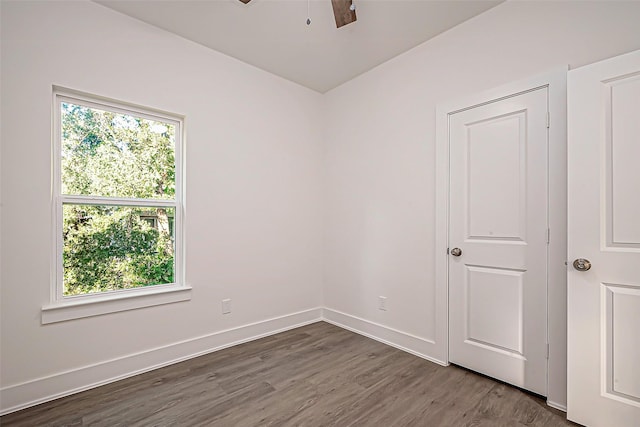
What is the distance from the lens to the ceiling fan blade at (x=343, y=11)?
2.02 meters

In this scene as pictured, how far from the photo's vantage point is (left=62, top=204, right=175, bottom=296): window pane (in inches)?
87.5

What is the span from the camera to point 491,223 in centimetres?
229

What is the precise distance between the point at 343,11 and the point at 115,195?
7.12 feet

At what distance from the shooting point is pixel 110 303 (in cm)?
226

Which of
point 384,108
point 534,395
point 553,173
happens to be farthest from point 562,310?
point 384,108

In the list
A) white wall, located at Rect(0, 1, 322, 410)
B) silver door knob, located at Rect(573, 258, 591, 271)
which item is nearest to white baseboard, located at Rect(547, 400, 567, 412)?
silver door knob, located at Rect(573, 258, 591, 271)

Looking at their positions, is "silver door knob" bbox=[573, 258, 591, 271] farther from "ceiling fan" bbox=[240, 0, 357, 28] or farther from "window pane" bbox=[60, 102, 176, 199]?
"window pane" bbox=[60, 102, 176, 199]

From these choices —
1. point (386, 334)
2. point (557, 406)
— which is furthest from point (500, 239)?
point (386, 334)

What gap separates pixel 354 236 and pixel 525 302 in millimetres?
1684

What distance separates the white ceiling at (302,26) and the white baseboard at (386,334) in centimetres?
263

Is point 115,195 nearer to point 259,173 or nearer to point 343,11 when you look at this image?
point 259,173

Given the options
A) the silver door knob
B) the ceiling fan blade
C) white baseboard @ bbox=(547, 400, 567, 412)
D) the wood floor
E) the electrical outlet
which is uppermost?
the ceiling fan blade

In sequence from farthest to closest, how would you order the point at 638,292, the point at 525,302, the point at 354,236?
the point at 354,236 < the point at 525,302 < the point at 638,292

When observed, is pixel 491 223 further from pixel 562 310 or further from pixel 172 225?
pixel 172 225
